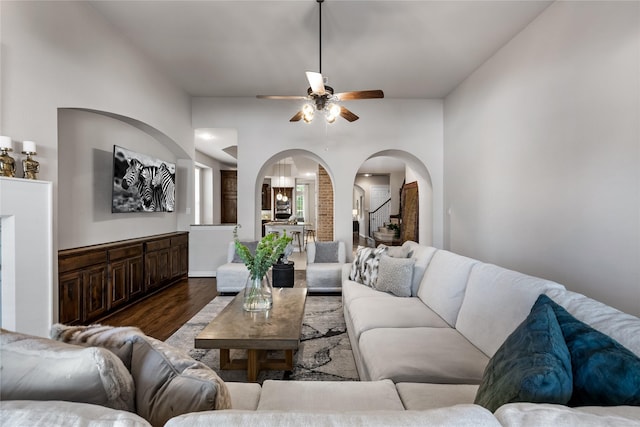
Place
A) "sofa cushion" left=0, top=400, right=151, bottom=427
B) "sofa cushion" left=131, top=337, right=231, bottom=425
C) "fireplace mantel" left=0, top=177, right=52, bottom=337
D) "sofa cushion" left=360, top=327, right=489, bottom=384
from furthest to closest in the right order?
"fireplace mantel" left=0, top=177, right=52, bottom=337, "sofa cushion" left=360, top=327, right=489, bottom=384, "sofa cushion" left=131, top=337, right=231, bottom=425, "sofa cushion" left=0, top=400, right=151, bottom=427

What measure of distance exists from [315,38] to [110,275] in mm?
3592

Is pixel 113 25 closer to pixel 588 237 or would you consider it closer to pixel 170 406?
pixel 170 406

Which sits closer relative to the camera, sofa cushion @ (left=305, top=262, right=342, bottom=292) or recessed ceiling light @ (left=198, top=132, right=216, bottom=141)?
sofa cushion @ (left=305, top=262, right=342, bottom=292)

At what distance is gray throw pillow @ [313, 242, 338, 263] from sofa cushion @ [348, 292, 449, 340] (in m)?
1.97

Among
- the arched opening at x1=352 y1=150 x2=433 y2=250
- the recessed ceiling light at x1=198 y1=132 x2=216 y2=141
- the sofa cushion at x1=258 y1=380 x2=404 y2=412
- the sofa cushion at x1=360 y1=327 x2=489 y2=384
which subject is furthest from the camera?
the recessed ceiling light at x1=198 y1=132 x2=216 y2=141

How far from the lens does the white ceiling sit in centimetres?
286

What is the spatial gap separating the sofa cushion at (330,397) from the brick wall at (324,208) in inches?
260

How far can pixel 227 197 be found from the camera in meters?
9.32

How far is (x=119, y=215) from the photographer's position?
3855mm

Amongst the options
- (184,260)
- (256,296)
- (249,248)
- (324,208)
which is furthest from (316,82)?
(324,208)

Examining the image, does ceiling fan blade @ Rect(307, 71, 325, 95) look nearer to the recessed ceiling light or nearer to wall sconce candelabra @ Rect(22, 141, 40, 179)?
wall sconce candelabra @ Rect(22, 141, 40, 179)

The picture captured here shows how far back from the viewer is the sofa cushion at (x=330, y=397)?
3.80ft

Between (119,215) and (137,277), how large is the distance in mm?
852

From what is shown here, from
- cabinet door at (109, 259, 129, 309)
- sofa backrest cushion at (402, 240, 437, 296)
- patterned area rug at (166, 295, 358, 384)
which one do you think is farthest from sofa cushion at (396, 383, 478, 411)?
cabinet door at (109, 259, 129, 309)
